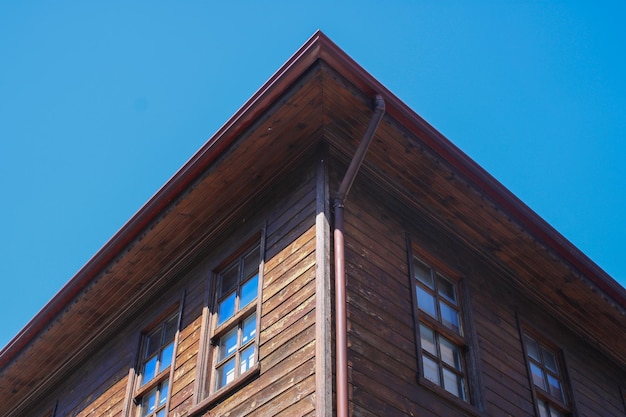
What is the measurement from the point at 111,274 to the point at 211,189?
207 cm

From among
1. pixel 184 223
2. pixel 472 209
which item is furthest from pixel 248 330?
pixel 472 209

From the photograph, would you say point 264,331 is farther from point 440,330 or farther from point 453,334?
point 453,334

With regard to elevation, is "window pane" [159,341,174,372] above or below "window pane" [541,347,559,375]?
below

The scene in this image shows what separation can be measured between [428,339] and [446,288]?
1.07 metres

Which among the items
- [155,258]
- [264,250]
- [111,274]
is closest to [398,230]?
[264,250]

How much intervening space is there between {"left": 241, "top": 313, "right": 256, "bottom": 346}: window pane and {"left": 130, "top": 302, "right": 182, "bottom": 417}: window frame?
1.28 m

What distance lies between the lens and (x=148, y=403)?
30.2ft

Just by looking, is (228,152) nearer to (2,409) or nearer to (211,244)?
(211,244)

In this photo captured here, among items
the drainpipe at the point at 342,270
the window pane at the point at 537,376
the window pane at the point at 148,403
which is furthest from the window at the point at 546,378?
the window pane at the point at 148,403

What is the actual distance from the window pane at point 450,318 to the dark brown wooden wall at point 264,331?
6.08ft

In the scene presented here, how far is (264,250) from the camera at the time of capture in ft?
26.8

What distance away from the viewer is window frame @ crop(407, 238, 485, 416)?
7.35m

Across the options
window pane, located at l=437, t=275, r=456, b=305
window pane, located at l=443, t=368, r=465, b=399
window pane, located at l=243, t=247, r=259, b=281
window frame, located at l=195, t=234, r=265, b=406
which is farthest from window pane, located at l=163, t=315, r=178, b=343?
window pane, located at l=443, t=368, r=465, b=399

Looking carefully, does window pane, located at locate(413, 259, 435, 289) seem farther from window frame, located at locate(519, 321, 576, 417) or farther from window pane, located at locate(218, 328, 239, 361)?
window pane, located at locate(218, 328, 239, 361)
